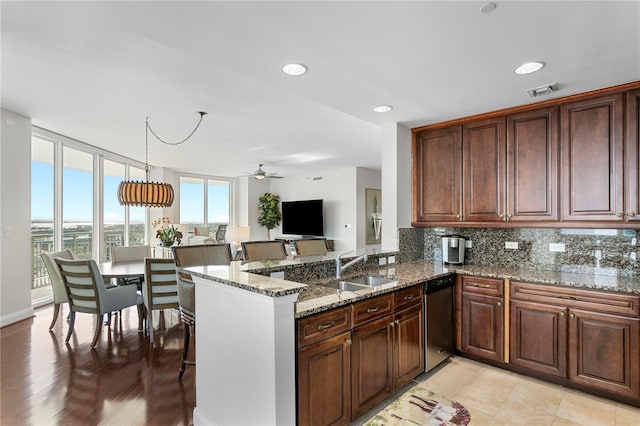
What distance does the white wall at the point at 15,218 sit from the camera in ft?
13.4

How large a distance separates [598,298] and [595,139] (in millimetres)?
1311

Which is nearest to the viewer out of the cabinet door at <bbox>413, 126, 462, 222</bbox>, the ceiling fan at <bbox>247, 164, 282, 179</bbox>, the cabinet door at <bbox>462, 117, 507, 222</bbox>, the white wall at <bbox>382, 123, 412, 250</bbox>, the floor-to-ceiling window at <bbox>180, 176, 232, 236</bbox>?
the cabinet door at <bbox>462, 117, 507, 222</bbox>

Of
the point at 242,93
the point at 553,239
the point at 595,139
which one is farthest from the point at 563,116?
the point at 242,93

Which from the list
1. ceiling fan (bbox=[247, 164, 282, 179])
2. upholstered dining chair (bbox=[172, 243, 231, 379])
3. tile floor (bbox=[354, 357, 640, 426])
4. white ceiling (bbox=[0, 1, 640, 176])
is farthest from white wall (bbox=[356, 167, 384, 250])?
tile floor (bbox=[354, 357, 640, 426])

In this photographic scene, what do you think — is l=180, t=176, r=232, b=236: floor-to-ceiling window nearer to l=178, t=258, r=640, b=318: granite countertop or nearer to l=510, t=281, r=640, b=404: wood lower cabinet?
l=178, t=258, r=640, b=318: granite countertop

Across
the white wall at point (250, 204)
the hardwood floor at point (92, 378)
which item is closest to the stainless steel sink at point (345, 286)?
the hardwood floor at point (92, 378)

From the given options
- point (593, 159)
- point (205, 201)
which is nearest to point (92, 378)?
point (593, 159)

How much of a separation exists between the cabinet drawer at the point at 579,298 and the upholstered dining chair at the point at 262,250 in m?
2.21

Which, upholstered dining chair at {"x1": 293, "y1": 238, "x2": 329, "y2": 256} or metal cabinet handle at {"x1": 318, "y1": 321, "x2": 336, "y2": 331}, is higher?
upholstered dining chair at {"x1": 293, "y1": 238, "x2": 329, "y2": 256}

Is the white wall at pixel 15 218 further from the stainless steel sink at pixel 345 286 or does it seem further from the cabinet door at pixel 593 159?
the cabinet door at pixel 593 159

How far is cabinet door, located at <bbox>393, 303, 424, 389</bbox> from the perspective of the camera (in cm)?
244

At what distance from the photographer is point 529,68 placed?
2.33 m

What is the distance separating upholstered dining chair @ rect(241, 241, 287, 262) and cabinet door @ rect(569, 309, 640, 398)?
8.42 feet

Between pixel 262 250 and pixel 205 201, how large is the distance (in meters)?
7.18
